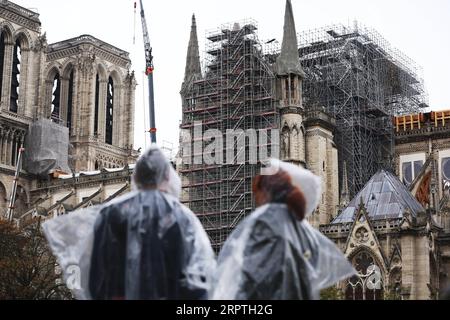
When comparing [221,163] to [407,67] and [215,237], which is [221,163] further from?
[407,67]

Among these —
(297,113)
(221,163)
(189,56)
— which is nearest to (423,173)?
(297,113)

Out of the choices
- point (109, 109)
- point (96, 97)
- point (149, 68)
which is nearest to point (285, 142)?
point (149, 68)

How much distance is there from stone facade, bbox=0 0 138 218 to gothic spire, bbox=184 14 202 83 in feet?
37.4

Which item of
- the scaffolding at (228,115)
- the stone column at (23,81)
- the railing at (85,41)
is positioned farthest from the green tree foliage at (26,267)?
the railing at (85,41)

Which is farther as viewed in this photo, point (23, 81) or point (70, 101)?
point (70, 101)

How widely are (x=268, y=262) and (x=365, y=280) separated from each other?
30.1 m

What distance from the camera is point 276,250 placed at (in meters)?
9.36

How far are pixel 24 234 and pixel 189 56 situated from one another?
14.4 metres

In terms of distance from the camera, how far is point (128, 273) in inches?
378

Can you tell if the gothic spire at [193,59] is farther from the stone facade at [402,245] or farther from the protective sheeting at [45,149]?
the protective sheeting at [45,149]

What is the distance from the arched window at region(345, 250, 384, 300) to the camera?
38.1 meters

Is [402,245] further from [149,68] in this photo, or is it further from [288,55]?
[149,68]

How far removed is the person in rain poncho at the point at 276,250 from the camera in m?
9.35

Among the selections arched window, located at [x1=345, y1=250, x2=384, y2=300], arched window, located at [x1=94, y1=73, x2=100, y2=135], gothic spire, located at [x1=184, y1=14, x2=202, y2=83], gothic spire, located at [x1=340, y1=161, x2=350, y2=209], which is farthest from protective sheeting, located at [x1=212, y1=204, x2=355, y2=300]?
arched window, located at [x1=94, y1=73, x2=100, y2=135]
